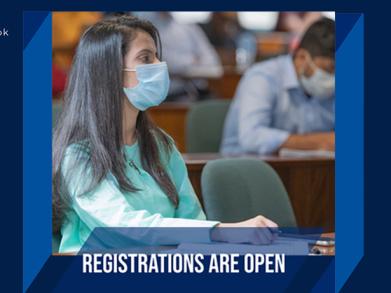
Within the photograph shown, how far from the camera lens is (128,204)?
2.00m

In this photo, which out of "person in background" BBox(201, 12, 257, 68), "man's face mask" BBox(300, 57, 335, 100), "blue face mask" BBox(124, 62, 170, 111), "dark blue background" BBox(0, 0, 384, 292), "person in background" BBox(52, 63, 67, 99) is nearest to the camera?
"dark blue background" BBox(0, 0, 384, 292)

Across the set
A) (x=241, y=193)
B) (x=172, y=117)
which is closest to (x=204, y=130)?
(x=172, y=117)

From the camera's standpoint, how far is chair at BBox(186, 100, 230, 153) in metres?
4.53

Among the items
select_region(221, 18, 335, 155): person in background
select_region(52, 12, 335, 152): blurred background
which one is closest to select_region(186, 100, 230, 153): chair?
select_region(221, 18, 335, 155): person in background

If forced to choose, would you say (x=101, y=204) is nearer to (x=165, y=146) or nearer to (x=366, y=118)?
(x=165, y=146)

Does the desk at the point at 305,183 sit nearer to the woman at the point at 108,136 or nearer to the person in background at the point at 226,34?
the woman at the point at 108,136

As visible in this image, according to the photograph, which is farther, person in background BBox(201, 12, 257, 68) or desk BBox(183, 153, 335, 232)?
person in background BBox(201, 12, 257, 68)

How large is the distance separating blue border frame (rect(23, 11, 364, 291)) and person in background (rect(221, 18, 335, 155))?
201 cm

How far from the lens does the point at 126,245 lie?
183cm

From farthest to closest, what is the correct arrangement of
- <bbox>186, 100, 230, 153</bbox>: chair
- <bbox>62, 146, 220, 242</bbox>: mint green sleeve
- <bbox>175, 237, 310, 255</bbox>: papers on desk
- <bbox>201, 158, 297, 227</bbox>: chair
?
<bbox>186, 100, 230, 153</bbox>: chair → <bbox>201, 158, 297, 227</bbox>: chair → <bbox>62, 146, 220, 242</bbox>: mint green sleeve → <bbox>175, 237, 310, 255</bbox>: papers on desk

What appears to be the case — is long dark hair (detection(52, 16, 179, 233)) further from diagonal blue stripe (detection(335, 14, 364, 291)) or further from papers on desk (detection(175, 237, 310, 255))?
diagonal blue stripe (detection(335, 14, 364, 291))

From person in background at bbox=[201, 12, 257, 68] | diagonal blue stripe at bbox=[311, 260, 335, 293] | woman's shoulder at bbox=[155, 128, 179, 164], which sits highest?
person in background at bbox=[201, 12, 257, 68]

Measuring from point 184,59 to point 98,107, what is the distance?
5574 mm
